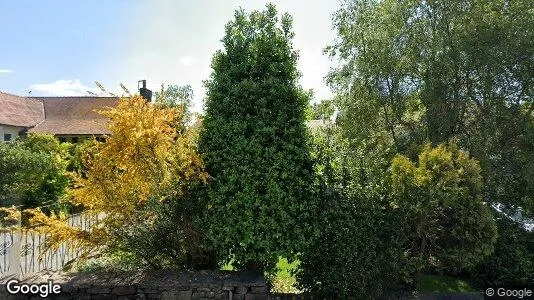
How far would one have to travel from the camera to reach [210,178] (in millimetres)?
5824

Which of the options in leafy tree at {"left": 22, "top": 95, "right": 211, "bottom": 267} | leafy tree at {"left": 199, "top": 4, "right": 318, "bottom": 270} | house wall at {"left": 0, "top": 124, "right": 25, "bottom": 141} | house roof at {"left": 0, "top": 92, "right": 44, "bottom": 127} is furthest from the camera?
house roof at {"left": 0, "top": 92, "right": 44, "bottom": 127}

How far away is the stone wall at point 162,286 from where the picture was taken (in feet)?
18.9

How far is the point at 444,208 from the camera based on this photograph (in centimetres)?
660

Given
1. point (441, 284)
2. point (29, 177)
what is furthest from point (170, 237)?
point (29, 177)

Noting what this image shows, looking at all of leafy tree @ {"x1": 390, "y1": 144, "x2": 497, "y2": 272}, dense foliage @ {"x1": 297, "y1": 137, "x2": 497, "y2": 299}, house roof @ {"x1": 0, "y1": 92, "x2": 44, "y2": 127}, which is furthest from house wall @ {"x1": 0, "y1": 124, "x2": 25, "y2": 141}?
leafy tree @ {"x1": 390, "y1": 144, "x2": 497, "y2": 272}

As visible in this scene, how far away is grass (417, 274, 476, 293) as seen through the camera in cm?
735

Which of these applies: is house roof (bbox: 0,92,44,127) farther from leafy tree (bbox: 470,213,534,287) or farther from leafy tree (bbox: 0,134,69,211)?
leafy tree (bbox: 470,213,534,287)

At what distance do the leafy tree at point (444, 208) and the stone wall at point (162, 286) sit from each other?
2.60 m

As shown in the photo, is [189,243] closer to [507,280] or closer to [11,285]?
[11,285]

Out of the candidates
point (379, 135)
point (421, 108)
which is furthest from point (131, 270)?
point (421, 108)

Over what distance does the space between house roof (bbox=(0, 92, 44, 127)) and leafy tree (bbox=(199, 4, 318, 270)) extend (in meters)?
26.9

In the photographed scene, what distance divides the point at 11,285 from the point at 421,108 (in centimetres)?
1009

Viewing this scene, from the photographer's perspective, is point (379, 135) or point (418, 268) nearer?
point (418, 268)

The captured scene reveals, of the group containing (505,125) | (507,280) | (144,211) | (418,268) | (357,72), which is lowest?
(507,280)
